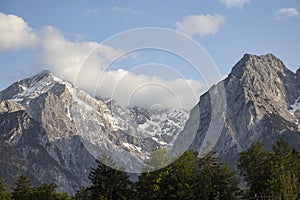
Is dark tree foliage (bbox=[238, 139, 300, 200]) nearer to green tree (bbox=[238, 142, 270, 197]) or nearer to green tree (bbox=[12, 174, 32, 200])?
green tree (bbox=[238, 142, 270, 197])

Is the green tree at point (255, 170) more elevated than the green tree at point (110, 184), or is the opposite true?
the green tree at point (110, 184)

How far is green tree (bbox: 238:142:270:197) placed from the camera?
255ft

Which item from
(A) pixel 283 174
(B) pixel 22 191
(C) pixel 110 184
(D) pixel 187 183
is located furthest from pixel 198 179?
(B) pixel 22 191

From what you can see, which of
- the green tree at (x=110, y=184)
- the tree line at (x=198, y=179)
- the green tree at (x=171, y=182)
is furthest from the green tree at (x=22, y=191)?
the green tree at (x=171, y=182)

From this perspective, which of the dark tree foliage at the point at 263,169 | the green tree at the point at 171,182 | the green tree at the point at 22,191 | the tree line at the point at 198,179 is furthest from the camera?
the green tree at the point at 22,191

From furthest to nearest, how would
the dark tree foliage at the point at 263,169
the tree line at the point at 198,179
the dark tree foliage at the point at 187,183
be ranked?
the dark tree foliage at the point at 187,183 < the tree line at the point at 198,179 < the dark tree foliage at the point at 263,169

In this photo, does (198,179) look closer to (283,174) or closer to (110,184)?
(110,184)

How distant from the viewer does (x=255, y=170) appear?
80438mm

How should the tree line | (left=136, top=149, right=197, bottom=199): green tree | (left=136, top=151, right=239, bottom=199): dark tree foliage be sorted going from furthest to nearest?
(left=136, top=149, right=197, bottom=199): green tree < (left=136, top=151, right=239, bottom=199): dark tree foliage < the tree line

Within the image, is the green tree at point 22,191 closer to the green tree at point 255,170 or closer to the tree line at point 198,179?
the tree line at point 198,179

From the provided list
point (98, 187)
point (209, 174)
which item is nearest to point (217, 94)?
point (209, 174)

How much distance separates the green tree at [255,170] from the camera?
77750 millimetres

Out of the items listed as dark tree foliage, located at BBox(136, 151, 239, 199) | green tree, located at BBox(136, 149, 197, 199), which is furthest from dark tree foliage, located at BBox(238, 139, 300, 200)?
green tree, located at BBox(136, 149, 197, 199)

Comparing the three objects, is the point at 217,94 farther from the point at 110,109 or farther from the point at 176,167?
the point at 176,167
